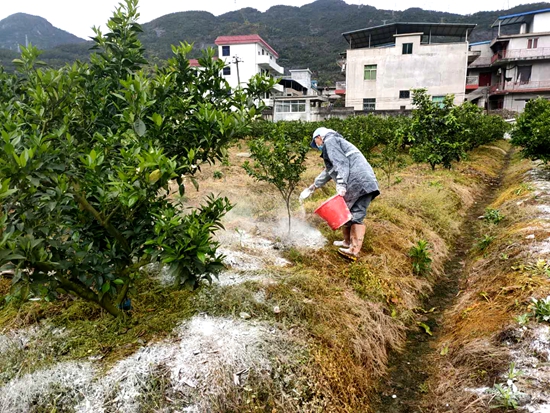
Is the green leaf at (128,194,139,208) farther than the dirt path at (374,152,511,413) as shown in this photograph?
No

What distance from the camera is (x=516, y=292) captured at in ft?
13.7

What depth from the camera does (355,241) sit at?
521 centimetres

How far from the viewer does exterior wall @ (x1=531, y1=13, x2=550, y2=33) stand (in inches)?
1383

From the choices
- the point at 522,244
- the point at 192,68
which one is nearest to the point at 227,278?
the point at 192,68

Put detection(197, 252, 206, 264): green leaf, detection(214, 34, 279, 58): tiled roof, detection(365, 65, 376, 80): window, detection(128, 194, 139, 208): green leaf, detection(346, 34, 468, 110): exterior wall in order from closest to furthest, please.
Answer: detection(128, 194, 139, 208): green leaf, detection(197, 252, 206, 264): green leaf, detection(346, 34, 468, 110): exterior wall, detection(365, 65, 376, 80): window, detection(214, 34, 279, 58): tiled roof

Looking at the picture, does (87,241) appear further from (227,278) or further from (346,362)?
(346,362)

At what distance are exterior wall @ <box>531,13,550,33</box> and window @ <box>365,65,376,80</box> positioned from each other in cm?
1645

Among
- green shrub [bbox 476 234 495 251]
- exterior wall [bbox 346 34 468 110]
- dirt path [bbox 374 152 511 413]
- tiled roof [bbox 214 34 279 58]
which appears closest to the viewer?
dirt path [bbox 374 152 511 413]

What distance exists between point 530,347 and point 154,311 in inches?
130

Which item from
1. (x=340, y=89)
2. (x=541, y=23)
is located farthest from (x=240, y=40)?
(x=541, y=23)

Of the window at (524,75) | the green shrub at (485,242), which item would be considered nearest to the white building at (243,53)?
the window at (524,75)

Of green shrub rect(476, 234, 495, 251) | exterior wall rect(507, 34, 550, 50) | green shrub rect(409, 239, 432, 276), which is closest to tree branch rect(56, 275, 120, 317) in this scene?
green shrub rect(409, 239, 432, 276)

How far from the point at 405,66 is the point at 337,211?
30.2 m

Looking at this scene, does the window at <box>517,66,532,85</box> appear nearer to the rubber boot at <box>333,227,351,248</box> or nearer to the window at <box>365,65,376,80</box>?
the window at <box>365,65,376,80</box>
